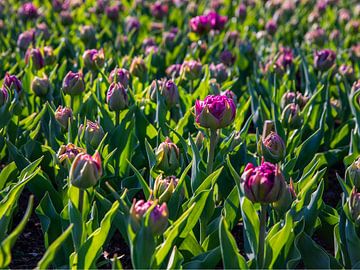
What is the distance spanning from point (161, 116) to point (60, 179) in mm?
512

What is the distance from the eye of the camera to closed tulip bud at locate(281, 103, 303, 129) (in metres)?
2.77

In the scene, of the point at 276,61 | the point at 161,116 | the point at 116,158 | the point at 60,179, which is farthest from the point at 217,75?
the point at 60,179

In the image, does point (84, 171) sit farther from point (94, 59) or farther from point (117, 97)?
Answer: point (94, 59)

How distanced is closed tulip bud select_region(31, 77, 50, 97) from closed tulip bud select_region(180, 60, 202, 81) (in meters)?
0.63

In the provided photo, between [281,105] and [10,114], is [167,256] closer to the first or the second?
[10,114]

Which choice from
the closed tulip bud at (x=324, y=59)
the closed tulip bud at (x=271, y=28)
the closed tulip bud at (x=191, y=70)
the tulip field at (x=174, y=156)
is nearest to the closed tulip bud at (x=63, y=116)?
the tulip field at (x=174, y=156)

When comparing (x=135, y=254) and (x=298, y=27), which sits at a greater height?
(x=135, y=254)

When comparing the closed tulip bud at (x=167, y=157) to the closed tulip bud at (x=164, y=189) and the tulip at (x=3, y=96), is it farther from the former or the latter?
the tulip at (x=3, y=96)

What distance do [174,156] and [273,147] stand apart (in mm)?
316

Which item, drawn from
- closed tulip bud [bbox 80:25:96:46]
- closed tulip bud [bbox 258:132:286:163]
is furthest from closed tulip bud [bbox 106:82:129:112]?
closed tulip bud [bbox 80:25:96:46]

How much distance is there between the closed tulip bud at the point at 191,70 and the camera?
3150mm

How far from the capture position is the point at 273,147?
87.8 inches

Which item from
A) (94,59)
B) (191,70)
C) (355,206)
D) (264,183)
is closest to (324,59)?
(191,70)

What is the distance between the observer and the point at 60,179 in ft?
7.89
